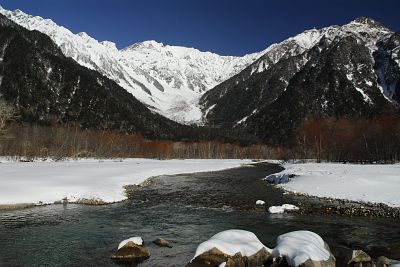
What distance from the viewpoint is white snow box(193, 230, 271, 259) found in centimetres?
2112

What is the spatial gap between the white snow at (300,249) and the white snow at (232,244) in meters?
1.28

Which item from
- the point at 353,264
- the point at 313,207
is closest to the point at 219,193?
the point at 313,207

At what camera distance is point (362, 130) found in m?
147

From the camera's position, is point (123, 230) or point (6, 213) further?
point (6, 213)

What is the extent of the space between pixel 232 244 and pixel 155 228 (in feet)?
40.3

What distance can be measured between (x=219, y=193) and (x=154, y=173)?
36985 mm

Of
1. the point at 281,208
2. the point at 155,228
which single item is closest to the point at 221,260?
the point at 155,228

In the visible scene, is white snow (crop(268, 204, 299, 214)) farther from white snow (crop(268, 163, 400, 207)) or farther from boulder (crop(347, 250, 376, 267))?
boulder (crop(347, 250, 376, 267))

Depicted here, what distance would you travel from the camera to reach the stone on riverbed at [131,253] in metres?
23.3

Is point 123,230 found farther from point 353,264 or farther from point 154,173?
point 154,173

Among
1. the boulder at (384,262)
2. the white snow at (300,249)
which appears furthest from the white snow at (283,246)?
the boulder at (384,262)

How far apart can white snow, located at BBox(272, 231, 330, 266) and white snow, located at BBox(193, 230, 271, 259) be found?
1281 millimetres

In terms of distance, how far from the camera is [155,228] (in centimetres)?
3259

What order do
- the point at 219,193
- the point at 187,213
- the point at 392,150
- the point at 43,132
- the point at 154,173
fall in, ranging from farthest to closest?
the point at 43,132
the point at 392,150
the point at 154,173
the point at 219,193
the point at 187,213
